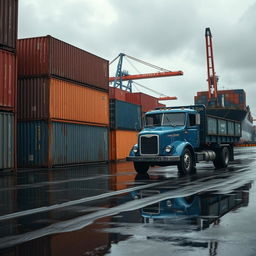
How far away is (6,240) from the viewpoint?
17.5ft

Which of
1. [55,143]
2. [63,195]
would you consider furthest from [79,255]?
[55,143]

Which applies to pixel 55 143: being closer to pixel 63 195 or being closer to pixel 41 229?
pixel 63 195

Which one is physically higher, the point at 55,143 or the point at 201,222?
the point at 55,143

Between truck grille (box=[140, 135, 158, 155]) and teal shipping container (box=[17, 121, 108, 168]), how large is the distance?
29.3 ft

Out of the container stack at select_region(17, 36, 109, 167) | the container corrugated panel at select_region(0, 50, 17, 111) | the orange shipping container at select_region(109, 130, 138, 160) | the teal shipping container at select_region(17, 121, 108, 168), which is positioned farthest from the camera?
the orange shipping container at select_region(109, 130, 138, 160)

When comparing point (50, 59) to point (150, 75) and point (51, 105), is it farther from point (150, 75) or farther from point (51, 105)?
point (150, 75)

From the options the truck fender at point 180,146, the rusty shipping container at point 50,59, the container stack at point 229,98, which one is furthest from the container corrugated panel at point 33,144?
the container stack at point 229,98

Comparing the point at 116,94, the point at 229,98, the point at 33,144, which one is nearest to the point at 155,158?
the point at 33,144

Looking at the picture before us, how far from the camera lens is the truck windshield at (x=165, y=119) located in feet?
56.6

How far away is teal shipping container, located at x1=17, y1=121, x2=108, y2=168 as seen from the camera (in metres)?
23.7

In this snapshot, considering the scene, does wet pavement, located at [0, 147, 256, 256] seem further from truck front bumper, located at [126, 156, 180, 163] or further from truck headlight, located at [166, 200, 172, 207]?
truck front bumper, located at [126, 156, 180, 163]

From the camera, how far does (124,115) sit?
34.5 m

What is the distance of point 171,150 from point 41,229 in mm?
10379

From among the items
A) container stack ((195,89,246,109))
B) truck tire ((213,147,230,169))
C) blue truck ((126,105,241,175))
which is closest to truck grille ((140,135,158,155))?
blue truck ((126,105,241,175))
